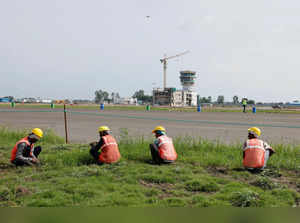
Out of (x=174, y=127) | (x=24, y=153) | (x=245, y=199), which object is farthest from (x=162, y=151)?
(x=174, y=127)

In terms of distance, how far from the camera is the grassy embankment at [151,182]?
4.40 metres

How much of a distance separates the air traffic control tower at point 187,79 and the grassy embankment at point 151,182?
176258 millimetres

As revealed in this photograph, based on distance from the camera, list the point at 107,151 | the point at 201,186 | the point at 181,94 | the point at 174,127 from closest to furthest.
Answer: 1. the point at 201,186
2. the point at 107,151
3. the point at 174,127
4. the point at 181,94

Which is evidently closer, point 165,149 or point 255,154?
point 255,154

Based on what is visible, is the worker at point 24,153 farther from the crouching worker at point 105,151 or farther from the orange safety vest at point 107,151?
the orange safety vest at point 107,151

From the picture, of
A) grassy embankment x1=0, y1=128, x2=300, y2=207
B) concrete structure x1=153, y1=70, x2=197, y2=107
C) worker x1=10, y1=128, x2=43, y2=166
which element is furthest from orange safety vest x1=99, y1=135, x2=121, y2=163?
concrete structure x1=153, y1=70, x2=197, y2=107

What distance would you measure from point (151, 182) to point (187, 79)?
180907mm

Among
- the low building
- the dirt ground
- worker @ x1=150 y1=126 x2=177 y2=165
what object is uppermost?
the low building

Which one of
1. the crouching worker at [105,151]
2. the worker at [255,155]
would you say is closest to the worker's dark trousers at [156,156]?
the crouching worker at [105,151]

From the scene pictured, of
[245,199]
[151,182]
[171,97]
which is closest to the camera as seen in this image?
[245,199]

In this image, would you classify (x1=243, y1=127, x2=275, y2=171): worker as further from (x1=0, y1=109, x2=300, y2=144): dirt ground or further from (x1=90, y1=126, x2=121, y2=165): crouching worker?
(x1=0, y1=109, x2=300, y2=144): dirt ground

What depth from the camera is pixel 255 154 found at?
6.37 meters

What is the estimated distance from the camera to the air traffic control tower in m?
182

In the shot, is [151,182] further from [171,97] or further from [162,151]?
[171,97]
